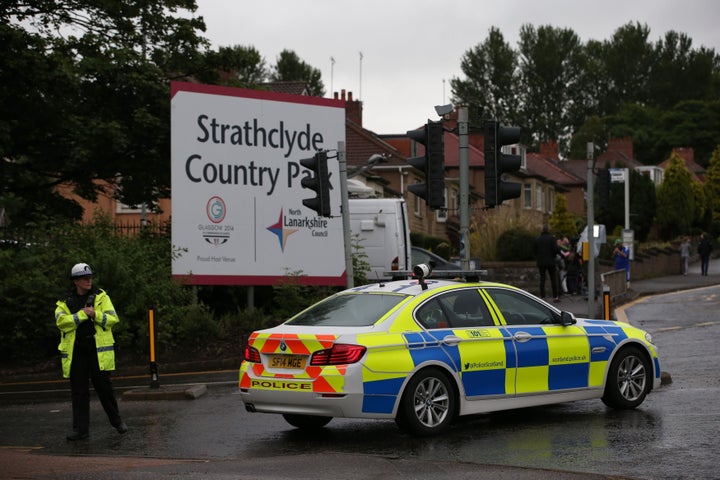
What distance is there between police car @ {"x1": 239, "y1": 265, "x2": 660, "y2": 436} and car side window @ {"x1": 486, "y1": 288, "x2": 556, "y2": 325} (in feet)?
0.04

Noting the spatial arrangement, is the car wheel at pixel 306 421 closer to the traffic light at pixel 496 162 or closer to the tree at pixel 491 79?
the traffic light at pixel 496 162

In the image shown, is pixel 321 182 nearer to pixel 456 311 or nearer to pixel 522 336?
pixel 456 311

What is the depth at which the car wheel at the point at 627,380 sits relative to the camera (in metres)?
12.4

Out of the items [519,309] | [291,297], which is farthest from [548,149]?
[519,309]

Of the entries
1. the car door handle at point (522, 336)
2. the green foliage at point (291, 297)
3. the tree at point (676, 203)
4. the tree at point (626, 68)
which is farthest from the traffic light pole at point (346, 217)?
the tree at point (626, 68)

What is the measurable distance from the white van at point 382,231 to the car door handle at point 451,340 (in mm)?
14980

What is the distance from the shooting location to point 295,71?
101750 millimetres

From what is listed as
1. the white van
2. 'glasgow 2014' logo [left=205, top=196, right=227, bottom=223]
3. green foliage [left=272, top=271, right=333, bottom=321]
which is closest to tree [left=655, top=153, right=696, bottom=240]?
the white van

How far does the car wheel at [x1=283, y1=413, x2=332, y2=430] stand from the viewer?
11.6 meters

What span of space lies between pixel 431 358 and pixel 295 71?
92.4 m

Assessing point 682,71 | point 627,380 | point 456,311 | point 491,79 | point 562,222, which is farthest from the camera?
point 682,71

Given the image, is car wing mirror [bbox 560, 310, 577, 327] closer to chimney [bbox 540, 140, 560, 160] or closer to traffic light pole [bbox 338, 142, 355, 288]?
traffic light pole [bbox 338, 142, 355, 288]

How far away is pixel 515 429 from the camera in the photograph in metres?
11.4

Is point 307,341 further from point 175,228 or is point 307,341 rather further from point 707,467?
point 175,228
